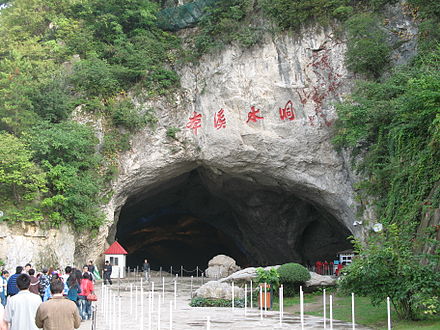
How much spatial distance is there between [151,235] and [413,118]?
921 inches

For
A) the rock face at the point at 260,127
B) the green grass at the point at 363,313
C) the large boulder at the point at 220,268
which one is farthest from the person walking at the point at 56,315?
the large boulder at the point at 220,268

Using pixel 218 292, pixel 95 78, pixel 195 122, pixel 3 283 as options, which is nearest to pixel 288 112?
pixel 195 122

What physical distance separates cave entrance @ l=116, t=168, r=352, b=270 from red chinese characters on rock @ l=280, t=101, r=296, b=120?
4.22 metres

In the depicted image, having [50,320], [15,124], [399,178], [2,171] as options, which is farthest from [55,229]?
[50,320]

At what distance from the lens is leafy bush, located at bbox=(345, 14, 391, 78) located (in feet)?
56.6

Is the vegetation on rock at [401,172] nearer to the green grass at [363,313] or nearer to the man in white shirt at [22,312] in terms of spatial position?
the green grass at [363,313]

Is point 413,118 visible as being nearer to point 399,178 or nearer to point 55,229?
point 399,178

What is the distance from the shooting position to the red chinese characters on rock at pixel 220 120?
1944 centimetres

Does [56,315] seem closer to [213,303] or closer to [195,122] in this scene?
[213,303]

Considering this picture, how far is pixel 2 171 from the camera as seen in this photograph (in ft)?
53.3

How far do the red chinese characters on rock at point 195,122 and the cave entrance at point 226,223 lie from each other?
2517 mm

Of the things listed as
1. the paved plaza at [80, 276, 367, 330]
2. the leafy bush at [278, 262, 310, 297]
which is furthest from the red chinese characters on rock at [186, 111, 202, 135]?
the paved plaza at [80, 276, 367, 330]

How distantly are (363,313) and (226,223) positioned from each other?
1840cm

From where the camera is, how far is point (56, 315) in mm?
4922
